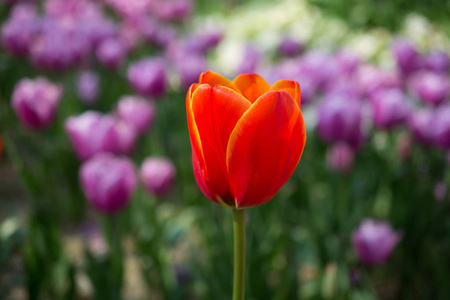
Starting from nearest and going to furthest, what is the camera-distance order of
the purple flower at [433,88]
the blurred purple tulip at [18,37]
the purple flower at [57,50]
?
the purple flower at [433,88] → the purple flower at [57,50] → the blurred purple tulip at [18,37]

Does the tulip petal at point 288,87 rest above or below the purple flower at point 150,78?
above

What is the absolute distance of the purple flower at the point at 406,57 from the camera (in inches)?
90.0

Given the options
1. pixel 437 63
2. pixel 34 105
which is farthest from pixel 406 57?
pixel 34 105

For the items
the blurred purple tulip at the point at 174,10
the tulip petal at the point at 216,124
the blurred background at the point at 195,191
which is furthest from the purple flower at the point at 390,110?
the blurred purple tulip at the point at 174,10

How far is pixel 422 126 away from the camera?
5.73ft

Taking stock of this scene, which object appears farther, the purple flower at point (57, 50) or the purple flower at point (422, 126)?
the purple flower at point (57, 50)

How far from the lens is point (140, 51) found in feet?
12.4

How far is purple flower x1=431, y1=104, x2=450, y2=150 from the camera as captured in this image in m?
1.62

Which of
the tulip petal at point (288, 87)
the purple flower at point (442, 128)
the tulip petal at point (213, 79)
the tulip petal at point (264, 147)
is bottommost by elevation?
the purple flower at point (442, 128)

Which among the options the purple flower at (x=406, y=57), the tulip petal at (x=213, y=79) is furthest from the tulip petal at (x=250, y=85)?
the purple flower at (x=406, y=57)

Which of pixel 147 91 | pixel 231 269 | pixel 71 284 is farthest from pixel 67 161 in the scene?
pixel 231 269

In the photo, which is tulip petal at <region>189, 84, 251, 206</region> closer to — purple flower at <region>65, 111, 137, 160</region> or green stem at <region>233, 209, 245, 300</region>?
green stem at <region>233, 209, 245, 300</region>

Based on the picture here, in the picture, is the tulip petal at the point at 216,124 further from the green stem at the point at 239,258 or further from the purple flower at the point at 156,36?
the purple flower at the point at 156,36

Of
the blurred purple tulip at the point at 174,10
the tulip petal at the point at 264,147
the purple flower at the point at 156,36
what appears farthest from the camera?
the blurred purple tulip at the point at 174,10
